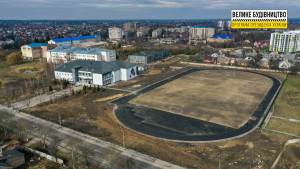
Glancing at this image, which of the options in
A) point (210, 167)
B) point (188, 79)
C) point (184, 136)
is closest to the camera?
point (210, 167)

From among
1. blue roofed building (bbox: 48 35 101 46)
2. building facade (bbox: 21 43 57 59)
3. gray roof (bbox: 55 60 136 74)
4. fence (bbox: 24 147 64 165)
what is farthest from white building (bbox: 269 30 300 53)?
fence (bbox: 24 147 64 165)

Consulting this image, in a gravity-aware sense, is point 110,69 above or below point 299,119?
above

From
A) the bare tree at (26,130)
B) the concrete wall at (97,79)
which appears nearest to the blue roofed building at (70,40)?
the concrete wall at (97,79)

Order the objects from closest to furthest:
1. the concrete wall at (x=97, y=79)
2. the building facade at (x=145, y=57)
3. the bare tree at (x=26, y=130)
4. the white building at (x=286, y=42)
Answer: the bare tree at (x=26, y=130), the concrete wall at (x=97, y=79), the building facade at (x=145, y=57), the white building at (x=286, y=42)

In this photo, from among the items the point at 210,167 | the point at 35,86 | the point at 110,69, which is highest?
the point at 110,69

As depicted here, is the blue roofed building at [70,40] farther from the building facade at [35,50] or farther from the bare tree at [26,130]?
the bare tree at [26,130]

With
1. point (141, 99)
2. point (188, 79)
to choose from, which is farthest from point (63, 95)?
point (188, 79)

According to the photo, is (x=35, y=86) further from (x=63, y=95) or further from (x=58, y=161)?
(x=58, y=161)
